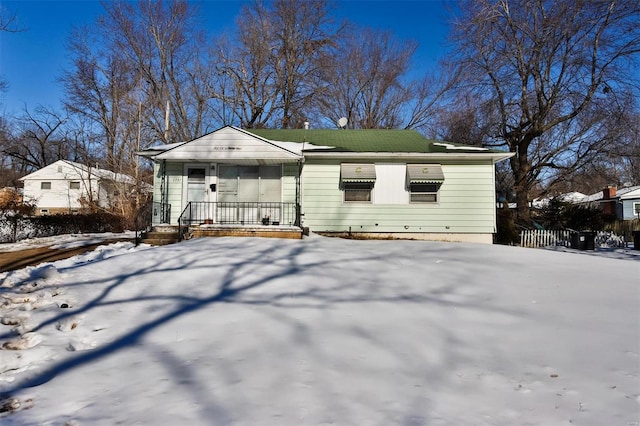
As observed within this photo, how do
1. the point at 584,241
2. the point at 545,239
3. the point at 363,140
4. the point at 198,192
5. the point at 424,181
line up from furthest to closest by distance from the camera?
the point at 545,239, the point at 584,241, the point at 363,140, the point at 198,192, the point at 424,181

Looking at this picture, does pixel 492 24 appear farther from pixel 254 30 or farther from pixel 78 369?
pixel 78 369

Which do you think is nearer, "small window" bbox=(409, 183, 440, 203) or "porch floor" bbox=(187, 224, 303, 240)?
"porch floor" bbox=(187, 224, 303, 240)

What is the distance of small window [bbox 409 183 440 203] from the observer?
12.8 m

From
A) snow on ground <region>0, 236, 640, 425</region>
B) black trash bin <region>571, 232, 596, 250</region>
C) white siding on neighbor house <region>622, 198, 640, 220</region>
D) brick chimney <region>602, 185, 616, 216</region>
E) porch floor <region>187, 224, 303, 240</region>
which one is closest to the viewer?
snow on ground <region>0, 236, 640, 425</region>

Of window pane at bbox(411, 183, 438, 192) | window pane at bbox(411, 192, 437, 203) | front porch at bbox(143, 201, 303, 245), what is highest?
window pane at bbox(411, 183, 438, 192)

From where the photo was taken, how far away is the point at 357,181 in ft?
40.9

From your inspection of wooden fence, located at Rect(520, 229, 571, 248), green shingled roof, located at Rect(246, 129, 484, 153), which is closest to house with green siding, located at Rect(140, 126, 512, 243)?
green shingled roof, located at Rect(246, 129, 484, 153)

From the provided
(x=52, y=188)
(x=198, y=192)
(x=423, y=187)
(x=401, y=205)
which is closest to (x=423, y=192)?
(x=423, y=187)

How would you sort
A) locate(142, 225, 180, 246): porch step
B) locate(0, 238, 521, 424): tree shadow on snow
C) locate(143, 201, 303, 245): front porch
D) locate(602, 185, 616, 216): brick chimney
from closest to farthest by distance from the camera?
locate(0, 238, 521, 424): tree shadow on snow
locate(142, 225, 180, 246): porch step
locate(143, 201, 303, 245): front porch
locate(602, 185, 616, 216): brick chimney

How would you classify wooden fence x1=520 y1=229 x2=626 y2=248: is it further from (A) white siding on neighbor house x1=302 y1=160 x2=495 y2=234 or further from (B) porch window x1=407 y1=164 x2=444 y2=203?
(B) porch window x1=407 y1=164 x2=444 y2=203

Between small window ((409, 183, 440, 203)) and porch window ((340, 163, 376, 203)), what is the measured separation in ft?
4.83

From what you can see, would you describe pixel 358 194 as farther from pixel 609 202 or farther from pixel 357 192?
pixel 609 202

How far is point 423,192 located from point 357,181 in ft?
7.94

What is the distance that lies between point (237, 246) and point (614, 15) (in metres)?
22.3
